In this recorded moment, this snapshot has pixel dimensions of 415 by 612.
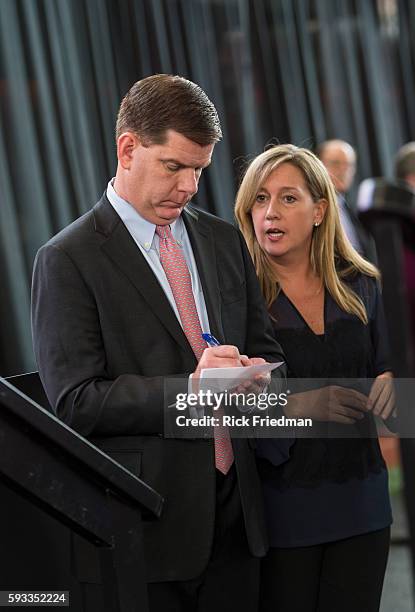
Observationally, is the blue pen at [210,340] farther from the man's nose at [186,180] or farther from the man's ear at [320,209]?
the man's ear at [320,209]

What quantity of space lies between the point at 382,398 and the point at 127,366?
1.70ft

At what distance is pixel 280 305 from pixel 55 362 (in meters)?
0.56

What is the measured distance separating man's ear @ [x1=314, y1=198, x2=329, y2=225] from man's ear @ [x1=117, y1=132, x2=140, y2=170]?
1.60 ft

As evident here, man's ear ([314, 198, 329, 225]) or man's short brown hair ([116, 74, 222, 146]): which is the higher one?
man's short brown hair ([116, 74, 222, 146])

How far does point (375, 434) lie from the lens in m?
1.98

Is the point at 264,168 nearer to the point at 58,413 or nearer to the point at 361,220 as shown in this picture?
the point at 58,413

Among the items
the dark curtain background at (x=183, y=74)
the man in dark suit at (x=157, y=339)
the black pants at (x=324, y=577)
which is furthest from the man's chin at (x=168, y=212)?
the dark curtain background at (x=183, y=74)

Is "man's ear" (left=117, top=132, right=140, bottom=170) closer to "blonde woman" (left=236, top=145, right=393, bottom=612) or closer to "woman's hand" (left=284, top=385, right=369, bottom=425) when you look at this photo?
"blonde woman" (left=236, top=145, right=393, bottom=612)

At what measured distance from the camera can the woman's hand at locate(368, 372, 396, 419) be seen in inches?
73.2

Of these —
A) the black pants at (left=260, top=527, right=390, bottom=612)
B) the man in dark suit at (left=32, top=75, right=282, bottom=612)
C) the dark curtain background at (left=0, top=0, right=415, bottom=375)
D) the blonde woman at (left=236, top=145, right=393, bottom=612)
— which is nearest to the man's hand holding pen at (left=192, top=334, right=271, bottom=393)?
the man in dark suit at (left=32, top=75, right=282, bottom=612)

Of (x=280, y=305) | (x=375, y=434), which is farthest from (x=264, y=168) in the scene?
(x=375, y=434)

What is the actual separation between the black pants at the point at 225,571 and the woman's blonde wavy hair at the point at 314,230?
44 cm

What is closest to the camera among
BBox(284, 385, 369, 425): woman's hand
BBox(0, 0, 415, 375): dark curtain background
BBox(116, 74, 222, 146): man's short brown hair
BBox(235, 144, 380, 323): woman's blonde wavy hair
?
BBox(116, 74, 222, 146): man's short brown hair

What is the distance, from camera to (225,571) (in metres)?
1.75
